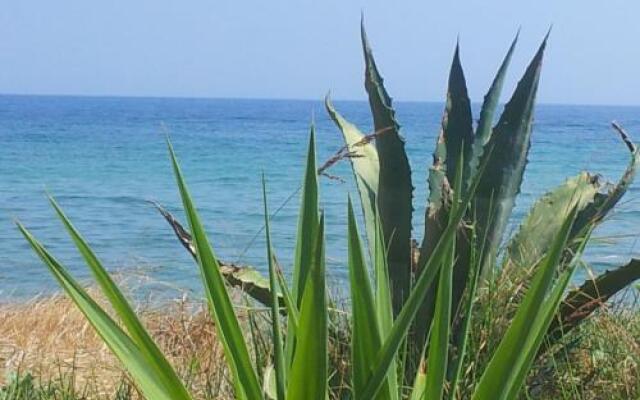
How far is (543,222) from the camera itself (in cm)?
281

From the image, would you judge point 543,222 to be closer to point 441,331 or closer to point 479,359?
point 479,359

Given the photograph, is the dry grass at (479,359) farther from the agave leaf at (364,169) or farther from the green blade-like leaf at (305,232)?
the green blade-like leaf at (305,232)

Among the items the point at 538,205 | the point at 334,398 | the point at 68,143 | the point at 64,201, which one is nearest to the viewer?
the point at 334,398

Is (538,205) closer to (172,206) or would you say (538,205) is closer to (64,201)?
(172,206)

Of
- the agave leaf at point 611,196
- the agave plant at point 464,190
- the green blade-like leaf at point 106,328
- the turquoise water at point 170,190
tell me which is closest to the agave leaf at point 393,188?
the agave plant at point 464,190

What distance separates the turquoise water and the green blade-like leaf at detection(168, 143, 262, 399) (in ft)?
1.25

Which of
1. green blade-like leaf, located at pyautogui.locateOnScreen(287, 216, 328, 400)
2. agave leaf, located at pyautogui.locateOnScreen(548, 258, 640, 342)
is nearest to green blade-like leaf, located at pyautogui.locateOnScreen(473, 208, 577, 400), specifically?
green blade-like leaf, located at pyautogui.locateOnScreen(287, 216, 328, 400)

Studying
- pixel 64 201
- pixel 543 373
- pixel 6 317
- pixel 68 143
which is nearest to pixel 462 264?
pixel 543 373

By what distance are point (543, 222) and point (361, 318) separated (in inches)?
60.2

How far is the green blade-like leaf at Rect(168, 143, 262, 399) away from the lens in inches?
55.6

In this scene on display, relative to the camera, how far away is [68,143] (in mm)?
32406

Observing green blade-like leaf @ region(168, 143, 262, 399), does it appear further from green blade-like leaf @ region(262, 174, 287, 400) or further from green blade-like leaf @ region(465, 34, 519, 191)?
green blade-like leaf @ region(465, 34, 519, 191)

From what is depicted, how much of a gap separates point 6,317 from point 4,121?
4770 centimetres

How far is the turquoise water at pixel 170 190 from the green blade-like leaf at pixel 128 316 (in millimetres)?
410
